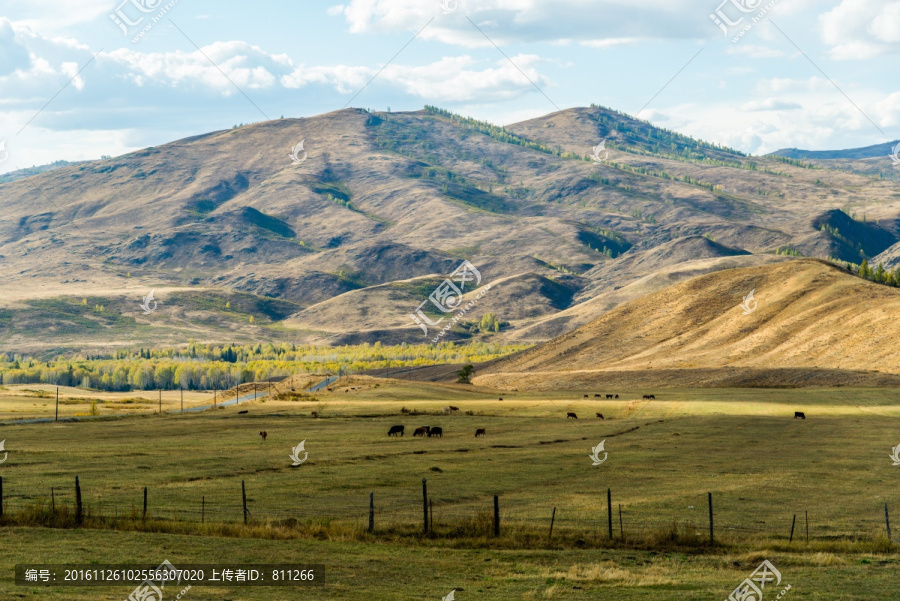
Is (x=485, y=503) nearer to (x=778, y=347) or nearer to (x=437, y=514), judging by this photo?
(x=437, y=514)

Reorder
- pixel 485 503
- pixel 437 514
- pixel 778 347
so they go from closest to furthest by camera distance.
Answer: pixel 437 514 < pixel 485 503 < pixel 778 347

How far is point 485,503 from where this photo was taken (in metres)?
42.4

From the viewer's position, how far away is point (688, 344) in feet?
618

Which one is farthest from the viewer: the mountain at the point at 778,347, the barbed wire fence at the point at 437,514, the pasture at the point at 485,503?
the mountain at the point at 778,347

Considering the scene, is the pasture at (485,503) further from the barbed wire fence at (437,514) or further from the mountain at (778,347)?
the mountain at (778,347)

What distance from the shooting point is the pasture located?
27047mm

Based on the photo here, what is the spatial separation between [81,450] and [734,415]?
66800 mm

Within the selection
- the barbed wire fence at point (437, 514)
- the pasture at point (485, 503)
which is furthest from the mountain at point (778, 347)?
the barbed wire fence at point (437, 514)

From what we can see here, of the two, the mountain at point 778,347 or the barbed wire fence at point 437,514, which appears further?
the mountain at point 778,347

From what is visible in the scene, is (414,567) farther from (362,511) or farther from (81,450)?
(81,450)

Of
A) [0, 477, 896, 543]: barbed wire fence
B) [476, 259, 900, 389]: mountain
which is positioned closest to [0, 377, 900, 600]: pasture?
[0, 477, 896, 543]: barbed wire fence

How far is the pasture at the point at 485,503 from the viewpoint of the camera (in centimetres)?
2705

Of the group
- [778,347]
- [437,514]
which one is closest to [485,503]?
[437,514]

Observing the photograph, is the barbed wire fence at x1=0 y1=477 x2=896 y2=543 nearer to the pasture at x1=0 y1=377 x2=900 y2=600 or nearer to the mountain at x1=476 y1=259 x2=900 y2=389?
the pasture at x1=0 y1=377 x2=900 y2=600
